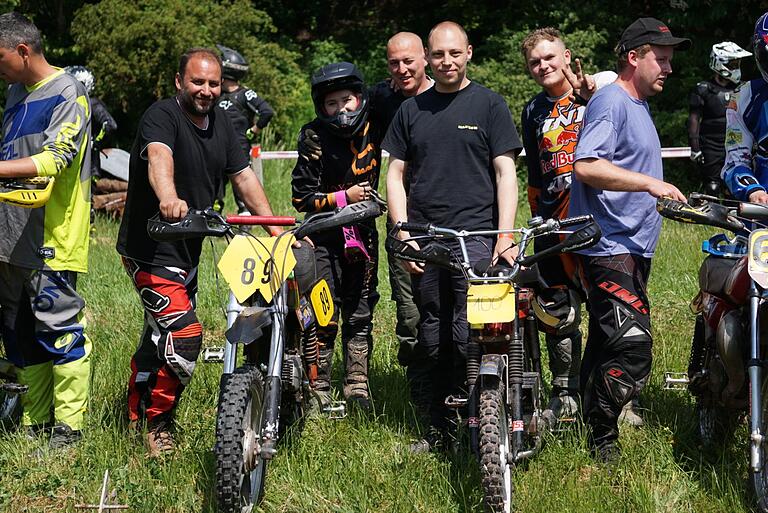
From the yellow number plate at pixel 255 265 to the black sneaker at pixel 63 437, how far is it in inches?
57.4

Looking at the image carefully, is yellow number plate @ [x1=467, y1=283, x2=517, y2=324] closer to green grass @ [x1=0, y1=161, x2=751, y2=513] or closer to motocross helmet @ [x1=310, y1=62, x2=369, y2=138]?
green grass @ [x1=0, y1=161, x2=751, y2=513]

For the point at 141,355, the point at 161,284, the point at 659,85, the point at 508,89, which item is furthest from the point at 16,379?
the point at 508,89

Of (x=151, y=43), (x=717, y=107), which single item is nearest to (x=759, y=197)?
(x=717, y=107)

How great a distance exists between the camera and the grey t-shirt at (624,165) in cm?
509

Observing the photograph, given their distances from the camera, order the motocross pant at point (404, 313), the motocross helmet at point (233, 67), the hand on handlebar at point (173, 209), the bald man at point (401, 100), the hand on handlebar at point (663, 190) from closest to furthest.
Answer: the hand on handlebar at point (663, 190)
the hand on handlebar at point (173, 209)
the bald man at point (401, 100)
the motocross pant at point (404, 313)
the motocross helmet at point (233, 67)

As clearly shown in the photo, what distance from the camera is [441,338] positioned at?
5.55 m

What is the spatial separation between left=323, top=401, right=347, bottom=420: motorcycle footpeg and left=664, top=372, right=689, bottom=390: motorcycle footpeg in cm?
173

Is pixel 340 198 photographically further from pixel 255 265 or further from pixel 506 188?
pixel 255 265

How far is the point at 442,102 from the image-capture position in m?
5.58

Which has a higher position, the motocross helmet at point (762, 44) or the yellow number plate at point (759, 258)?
the motocross helmet at point (762, 44)

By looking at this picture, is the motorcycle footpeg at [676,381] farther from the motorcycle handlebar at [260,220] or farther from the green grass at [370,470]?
the motorcycle handlebar at [260,220]

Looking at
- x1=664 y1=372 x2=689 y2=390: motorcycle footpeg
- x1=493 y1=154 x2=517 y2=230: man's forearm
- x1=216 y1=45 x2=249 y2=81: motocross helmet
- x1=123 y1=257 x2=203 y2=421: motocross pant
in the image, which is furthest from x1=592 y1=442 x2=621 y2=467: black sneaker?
x1=216 y1=45 x2=249 y2=81: motocross helmet

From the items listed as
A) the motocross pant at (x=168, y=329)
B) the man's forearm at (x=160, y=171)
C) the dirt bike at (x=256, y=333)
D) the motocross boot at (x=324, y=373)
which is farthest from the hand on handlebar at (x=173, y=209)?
the motocross boot at (x=324, y=373)

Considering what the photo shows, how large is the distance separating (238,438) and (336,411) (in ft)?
3.93
